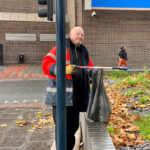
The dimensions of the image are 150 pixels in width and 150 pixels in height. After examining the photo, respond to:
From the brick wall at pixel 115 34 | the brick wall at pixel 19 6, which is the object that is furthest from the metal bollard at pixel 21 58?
the brick wall at pixel 115 34

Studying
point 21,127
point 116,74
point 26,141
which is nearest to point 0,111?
point 21,127

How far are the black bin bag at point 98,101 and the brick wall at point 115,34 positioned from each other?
14087 mm

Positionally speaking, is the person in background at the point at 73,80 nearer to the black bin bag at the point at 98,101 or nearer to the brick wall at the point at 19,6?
the black bin bag at the point at 98,101

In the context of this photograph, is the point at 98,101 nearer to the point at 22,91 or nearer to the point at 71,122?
the point at 71,122

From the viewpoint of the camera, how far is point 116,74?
9.91 metres

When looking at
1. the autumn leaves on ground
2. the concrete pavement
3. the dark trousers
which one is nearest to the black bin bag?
the dark trousers

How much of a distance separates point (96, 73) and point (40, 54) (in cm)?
1875

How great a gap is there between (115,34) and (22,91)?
34.7 feet

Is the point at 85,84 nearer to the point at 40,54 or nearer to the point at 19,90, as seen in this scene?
the point at 19,90

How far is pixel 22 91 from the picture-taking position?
30.0 feet

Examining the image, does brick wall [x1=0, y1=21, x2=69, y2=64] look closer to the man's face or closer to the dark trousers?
the dark trousers

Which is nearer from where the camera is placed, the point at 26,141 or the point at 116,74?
the point at 26,141

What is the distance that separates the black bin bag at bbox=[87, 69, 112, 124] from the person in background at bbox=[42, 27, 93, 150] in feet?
0.31

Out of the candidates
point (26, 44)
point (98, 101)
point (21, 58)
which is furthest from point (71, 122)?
point (26, 44)
